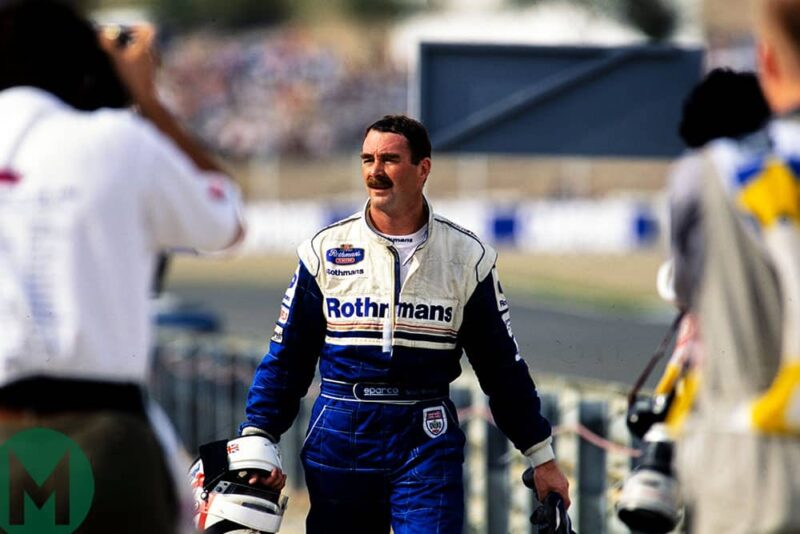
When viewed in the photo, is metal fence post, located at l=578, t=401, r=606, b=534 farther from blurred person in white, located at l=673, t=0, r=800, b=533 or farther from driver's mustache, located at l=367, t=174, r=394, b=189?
blurred person in white, located at l=673, t=0, r=800, b=533

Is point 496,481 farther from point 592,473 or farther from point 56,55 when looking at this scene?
point 56,55

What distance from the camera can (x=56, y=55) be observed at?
11.2 ft

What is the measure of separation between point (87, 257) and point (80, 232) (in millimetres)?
56

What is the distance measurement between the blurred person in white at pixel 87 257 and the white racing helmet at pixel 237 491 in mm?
1750

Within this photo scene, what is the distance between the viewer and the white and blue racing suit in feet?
16.9

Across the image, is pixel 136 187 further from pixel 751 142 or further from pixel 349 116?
pixel 349 116

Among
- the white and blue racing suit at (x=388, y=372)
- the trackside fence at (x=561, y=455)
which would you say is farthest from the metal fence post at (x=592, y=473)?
the white and blue racing suit at (x=388, y=372)

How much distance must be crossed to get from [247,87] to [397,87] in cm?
544

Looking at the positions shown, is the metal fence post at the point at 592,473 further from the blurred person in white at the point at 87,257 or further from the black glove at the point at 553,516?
the blurred person in white at the point at 87,257

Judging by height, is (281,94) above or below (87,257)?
above

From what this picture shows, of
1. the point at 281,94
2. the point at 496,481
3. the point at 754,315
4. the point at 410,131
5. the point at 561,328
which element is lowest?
the point at 496,481

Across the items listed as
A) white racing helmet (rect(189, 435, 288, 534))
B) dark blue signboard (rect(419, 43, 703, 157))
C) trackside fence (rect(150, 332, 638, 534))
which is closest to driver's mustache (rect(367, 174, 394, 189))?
white racing helmet (rect(189, 435, 288, 534))

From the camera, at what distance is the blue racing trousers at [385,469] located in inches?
203

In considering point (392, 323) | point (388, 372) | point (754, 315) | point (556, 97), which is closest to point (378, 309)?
point (392, 323)
